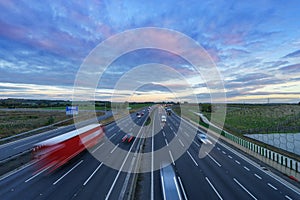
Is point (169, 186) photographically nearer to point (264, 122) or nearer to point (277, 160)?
point (277, 160)

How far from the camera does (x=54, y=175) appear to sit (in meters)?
21.2

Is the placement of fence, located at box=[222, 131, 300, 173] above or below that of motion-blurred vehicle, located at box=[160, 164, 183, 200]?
above

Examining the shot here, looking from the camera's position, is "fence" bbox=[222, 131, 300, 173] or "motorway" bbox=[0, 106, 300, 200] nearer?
"motorway" bbox=[0, 106, 300, 200]

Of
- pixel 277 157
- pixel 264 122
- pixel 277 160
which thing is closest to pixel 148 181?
pixel 277 160

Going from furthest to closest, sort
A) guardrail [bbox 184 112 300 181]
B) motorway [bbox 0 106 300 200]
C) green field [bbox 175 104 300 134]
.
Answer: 1. green field [bbox 175 104 300 134]
2. guardrail [bbox 184 112 300 181]
3. motorway [bbox 0 106 300 200]

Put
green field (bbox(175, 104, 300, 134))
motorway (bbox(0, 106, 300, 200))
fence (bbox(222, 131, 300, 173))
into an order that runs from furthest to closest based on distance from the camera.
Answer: green field (bbox(175, 104, 300, 134)) < fence (bbox(222, 131, 300, 173)) < motorway (bbox(0, 106, 300, 200))

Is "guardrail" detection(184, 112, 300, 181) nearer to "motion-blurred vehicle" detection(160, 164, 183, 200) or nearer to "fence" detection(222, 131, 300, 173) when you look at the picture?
"fence" detection(222, 131, 300, 173)

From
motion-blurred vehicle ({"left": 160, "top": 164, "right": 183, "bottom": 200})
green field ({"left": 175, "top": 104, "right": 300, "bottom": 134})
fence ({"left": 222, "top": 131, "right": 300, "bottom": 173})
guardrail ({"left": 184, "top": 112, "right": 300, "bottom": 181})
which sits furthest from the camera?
green field ({"left": 175, "top": 104, "right": 300, "bottom": 134})

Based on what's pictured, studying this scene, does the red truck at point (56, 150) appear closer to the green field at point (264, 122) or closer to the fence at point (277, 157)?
the fence at point (277, 157)

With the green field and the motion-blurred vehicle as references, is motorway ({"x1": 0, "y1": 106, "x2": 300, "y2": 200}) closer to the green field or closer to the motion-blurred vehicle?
the motion-blurred vehicle

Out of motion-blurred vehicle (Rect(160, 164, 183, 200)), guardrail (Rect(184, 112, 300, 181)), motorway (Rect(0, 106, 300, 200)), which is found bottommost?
motorway (Rect(0, 106, 300, 200))

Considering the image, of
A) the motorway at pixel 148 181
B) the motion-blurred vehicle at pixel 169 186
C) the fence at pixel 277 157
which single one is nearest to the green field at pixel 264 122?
the fence at pixel 277 157

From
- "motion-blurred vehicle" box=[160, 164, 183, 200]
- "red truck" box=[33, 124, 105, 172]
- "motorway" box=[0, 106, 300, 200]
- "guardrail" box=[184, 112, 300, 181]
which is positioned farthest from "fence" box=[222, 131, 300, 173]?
"red truck" box=[33, 124, 105, 172]

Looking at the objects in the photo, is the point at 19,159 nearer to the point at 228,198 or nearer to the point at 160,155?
the point at 160,155
